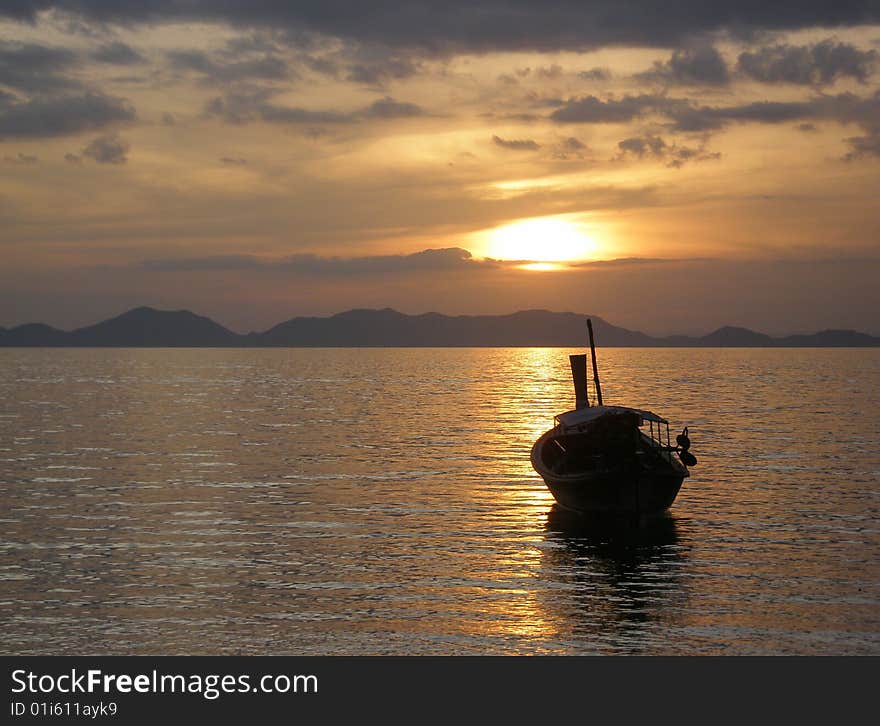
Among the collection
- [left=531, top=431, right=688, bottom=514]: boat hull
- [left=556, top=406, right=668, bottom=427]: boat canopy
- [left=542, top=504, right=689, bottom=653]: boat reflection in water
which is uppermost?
[left=556, top=406, right=668, bottom=427]: boat canopy

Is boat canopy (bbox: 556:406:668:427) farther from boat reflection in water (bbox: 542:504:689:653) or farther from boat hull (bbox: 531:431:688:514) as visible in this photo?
boat reflection in water (bbox: 542:504:689:653)

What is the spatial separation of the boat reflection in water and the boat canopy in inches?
202

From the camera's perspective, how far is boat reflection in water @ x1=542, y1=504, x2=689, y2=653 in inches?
1101

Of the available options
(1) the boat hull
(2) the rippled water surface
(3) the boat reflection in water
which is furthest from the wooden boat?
(2) the rippled water surface

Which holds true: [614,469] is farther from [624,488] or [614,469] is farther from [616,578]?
[616,578]

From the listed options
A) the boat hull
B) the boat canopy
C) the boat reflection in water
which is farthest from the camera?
the boat canopy

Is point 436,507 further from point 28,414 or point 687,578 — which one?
point 28,414

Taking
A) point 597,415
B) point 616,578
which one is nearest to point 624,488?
point 597,415

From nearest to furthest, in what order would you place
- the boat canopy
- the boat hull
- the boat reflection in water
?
the boat reflection in water, the boat hull, the boat canopy

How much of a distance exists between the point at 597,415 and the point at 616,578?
17.0 metres

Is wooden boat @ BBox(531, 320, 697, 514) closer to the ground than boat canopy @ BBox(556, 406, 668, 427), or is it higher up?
closer to the ground

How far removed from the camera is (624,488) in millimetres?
45688
